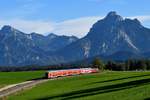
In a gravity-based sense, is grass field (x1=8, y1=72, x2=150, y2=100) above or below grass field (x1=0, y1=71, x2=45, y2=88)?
below

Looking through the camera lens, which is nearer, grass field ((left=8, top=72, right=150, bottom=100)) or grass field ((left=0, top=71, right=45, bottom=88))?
grass field ((left=8, top=72, right=150, bottom=100))

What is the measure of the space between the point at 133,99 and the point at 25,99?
73.0ft

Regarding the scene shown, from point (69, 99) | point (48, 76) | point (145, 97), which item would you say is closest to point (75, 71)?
point (48, 76)

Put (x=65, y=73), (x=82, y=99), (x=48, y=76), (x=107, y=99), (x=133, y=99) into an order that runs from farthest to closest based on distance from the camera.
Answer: (x=65, y=73) → (x=48, y=76) → (x=82, y=99) → (x=107, y=99) → (x=133, y=99)

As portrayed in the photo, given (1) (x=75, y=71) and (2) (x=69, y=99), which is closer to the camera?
(2) (x=69, y=99)

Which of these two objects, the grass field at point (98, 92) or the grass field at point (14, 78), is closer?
the grass field at point (98, 92)

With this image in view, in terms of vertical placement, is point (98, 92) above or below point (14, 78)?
below

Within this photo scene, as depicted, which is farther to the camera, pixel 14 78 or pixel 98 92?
pixel 14 78

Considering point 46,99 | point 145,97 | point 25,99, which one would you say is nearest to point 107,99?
point 145,97

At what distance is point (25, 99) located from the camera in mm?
62906

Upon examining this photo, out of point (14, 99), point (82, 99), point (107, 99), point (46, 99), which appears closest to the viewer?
point (107, 99)

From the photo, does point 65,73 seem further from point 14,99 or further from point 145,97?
point 145,97

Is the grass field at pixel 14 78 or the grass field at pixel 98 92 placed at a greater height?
the grass field at pixel 14 78

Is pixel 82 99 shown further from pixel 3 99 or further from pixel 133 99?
pixel 3 99
